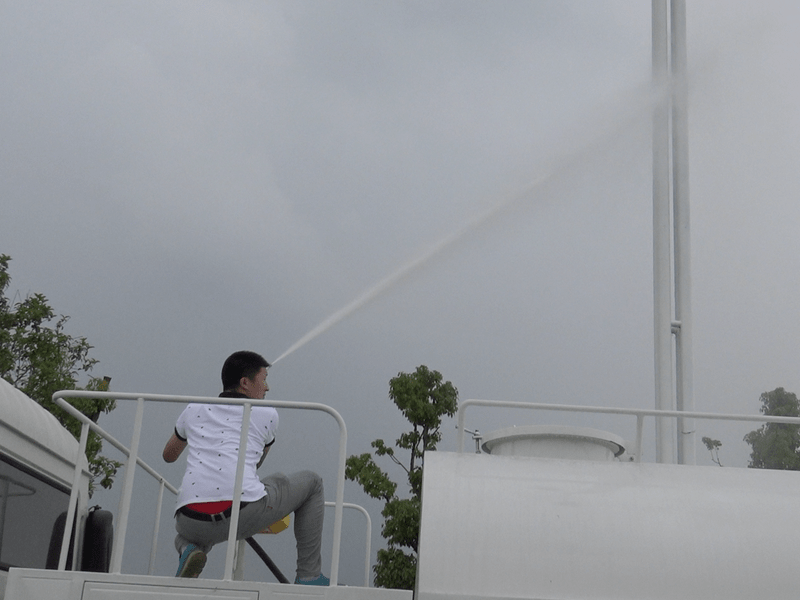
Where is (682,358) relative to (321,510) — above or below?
above

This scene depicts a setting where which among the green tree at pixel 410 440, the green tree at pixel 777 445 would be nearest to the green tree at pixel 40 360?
the green tree at pixel 410 440

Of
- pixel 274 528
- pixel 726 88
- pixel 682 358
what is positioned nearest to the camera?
pixel 274 528

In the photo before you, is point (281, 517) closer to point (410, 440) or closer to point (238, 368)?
point (238, 368)

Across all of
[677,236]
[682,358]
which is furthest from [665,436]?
[677,236]

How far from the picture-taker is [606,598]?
4898 mm

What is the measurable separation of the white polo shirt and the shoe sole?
1.43ft

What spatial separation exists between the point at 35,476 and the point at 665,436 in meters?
5.76

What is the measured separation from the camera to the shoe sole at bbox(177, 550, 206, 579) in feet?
17.8

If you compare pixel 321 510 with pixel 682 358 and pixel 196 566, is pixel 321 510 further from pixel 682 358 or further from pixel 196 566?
pixel 682 358

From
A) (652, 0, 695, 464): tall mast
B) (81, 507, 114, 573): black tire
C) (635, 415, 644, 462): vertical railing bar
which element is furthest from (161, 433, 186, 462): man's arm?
(652, 0, 695, 464): tall mast

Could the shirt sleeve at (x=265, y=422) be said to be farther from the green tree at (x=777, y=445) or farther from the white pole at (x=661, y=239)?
the green tree at (x=777, y=445)

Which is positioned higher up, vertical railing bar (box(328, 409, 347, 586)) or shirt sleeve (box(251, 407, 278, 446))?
shirt sleeve (box(251, 407, 278, 446))

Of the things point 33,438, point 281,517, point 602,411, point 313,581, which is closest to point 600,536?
point 602,411

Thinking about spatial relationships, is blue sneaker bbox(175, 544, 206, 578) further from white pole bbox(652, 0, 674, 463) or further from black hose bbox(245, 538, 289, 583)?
white pole bbox(652, 0, 674, 463)
